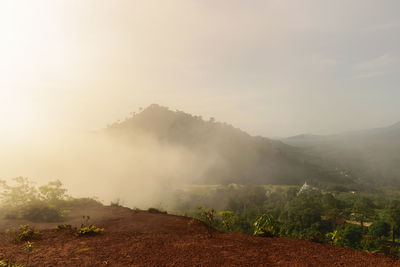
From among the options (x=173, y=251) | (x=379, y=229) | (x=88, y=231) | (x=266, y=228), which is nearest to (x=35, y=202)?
(x=88, y=231)

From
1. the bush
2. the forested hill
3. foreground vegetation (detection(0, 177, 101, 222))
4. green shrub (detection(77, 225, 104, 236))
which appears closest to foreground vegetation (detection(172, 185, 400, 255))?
the bush

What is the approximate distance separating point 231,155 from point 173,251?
17518 centimetres

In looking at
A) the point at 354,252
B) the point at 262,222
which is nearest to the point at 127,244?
the point at 262,222

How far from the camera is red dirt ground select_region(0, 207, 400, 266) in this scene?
19.7 feet

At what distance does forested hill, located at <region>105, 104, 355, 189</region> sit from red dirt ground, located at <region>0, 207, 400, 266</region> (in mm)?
144520

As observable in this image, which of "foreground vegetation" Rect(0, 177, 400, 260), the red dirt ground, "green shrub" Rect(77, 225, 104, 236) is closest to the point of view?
the red dirt ground

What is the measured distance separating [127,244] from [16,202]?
1002 centimetres

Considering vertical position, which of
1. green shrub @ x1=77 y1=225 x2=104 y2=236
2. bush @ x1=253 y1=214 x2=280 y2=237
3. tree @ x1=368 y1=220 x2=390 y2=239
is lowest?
tree @ x1=368 y1=220 x2=390 y2=239

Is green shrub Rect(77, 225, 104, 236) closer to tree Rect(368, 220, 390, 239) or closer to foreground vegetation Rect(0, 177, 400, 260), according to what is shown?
foreground vegetation Rect(0, 177, 400, 260)

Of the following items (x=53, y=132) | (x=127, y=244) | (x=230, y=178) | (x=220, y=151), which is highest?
(x=53, y=132)

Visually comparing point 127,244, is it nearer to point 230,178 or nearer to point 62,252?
point 62,252

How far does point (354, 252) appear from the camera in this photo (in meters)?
6.92

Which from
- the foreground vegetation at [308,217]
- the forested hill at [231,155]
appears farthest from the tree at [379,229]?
the forested hill at [231,155]

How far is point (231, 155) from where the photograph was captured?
179000 mm
